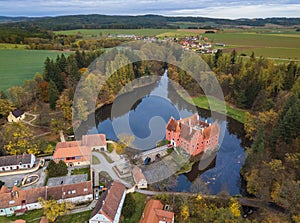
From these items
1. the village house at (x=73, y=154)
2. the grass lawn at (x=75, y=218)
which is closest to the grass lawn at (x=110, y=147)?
the village house at (x=73, y=154)

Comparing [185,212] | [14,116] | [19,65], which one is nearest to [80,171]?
[185,212]

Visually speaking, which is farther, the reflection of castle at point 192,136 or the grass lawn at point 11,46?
the grass lawn at point 11,46

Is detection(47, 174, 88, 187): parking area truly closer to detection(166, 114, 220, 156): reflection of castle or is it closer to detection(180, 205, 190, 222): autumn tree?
detection(180, 205, 190, 222): autumn tree

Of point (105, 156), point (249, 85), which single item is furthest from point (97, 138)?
point (249, 85)

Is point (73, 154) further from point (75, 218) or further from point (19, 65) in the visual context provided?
point (19, 65)

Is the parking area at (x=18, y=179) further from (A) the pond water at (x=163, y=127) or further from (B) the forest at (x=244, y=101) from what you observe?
(A) the pond water at (x=163, y=127)

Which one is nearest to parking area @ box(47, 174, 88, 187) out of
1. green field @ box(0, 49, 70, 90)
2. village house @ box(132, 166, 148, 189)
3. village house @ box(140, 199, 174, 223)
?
village house @ box(132, 166, 148, 189)
